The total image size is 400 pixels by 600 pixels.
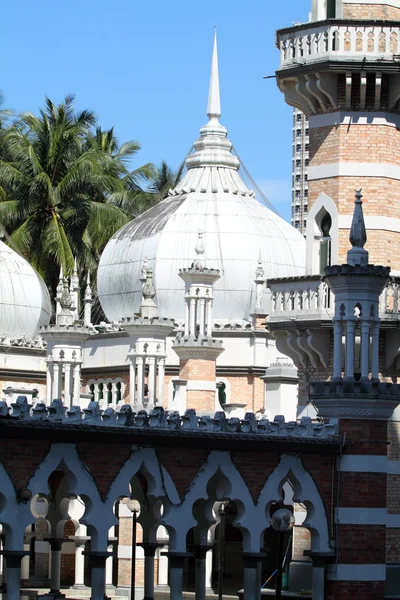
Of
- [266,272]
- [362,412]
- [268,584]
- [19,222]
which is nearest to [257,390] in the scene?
[266,272]

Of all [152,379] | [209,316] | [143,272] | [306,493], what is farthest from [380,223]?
A: [143,272]

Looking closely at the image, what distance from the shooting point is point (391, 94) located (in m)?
37.2

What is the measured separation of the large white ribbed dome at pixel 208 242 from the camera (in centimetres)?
5850

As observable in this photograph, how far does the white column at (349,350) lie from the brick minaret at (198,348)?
1503 cm

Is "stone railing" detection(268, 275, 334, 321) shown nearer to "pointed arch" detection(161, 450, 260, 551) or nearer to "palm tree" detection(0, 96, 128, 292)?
"pointed arch" detection(161, 450, 260, 551)

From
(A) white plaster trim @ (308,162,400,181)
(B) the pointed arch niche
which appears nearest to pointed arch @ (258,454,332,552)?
(B) the pointed arch niche

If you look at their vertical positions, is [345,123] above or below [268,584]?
above

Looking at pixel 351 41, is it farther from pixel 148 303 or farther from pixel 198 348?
pixel 148 303

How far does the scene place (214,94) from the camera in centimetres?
6294

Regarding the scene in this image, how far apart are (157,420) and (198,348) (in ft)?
58.6

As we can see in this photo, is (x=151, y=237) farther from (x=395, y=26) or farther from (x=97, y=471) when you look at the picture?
(x=97, y=471)

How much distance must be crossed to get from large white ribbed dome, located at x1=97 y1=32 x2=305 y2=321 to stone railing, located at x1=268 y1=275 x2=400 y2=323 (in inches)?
801

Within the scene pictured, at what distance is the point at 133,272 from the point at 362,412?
27.7 m

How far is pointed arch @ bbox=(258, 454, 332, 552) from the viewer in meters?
31.8
